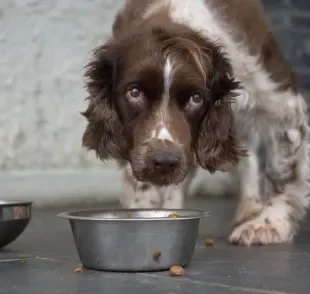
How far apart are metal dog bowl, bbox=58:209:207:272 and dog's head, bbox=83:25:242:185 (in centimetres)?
28

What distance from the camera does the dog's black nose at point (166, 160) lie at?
A: 2232mm

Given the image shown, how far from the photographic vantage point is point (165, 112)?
7.81 ft

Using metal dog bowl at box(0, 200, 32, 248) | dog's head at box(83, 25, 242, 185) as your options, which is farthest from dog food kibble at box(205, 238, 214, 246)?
metal dog bowl at box(0, 200, 32, 248)

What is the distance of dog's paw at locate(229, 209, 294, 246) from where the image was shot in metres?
2.77

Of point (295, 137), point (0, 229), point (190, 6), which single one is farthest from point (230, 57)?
point (0, 229)

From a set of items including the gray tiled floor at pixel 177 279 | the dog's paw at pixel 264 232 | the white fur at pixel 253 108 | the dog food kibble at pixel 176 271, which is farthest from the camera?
the white fur at pixel 253 108

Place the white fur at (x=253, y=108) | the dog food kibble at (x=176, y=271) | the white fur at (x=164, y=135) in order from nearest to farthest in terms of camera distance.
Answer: the dog food kibble at (x=176, y=271)
the white fur at (x=164, y=135)
the white fur at (x=253, y=108)

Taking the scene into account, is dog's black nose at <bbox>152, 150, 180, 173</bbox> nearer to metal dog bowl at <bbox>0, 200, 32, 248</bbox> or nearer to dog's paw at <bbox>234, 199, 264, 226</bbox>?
metal dog bowl at <bbox>0, 200, 32, 248</bbox>

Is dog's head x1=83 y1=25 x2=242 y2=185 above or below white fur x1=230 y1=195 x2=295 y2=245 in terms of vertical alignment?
above

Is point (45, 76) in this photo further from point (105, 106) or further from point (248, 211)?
point (105, 106)

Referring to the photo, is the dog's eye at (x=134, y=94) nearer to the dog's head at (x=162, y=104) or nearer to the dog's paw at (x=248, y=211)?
the dog's head at (x=162, y=104)

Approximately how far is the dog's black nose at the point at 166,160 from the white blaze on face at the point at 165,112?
61 millimetres

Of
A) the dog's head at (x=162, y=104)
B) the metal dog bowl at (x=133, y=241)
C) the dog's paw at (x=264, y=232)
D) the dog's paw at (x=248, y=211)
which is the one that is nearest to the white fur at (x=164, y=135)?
the dog's head at (x=162, y=104)

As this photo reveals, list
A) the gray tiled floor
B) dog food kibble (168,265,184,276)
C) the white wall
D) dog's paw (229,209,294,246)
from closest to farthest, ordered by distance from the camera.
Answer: the gray tiled floor, dog food kibble (168,265,184,276), dog's paw (229,209,294,246), the white wall
